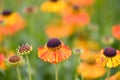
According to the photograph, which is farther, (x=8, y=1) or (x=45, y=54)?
(x=8, y=1)

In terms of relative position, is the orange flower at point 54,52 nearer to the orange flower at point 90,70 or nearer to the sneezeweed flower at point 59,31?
the orange flower at point 90,70

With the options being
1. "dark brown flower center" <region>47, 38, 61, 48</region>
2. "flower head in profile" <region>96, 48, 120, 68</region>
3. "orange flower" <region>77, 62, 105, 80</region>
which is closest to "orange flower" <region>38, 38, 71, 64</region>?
"dark brown flower center" <region>47, 38, 61, 48</region>

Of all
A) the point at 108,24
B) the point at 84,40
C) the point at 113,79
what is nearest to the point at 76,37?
the point at 84,40

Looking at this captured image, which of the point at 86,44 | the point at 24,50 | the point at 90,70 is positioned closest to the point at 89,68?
the point at 90,70

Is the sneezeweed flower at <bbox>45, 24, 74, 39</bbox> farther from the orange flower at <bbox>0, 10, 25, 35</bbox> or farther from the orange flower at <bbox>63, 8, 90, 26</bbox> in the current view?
the orange flower at <bbox>0, 10, 25, 35</bbox>

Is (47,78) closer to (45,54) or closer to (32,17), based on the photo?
(32,17)

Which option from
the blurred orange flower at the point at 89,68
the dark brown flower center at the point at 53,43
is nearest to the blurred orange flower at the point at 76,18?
the blurred orange flower at the point at 89,68

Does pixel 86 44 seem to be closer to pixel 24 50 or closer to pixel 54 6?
pixel 54 6

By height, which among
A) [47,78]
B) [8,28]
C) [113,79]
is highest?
[113,79]

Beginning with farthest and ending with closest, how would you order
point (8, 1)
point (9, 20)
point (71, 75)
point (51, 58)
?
point (8, 1) → point (9, 20) → point (71, 75) → point (51, 58)
